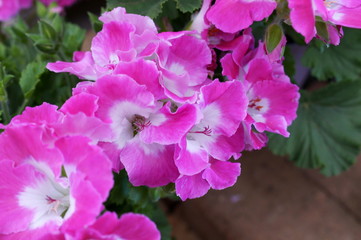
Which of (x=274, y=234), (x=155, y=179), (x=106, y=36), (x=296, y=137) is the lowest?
(x=274, y=234)

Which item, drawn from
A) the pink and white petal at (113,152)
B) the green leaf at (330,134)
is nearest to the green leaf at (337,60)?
the green leaf at (330,134)

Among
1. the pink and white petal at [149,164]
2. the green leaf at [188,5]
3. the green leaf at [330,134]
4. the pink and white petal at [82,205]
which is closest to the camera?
the pink and white petal at [82,205]

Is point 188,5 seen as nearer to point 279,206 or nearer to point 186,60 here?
point 186,60

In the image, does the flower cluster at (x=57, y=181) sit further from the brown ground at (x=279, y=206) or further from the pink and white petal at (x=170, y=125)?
the brown ground at (x=279, y=206)

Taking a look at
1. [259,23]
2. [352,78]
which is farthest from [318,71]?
[259,23]

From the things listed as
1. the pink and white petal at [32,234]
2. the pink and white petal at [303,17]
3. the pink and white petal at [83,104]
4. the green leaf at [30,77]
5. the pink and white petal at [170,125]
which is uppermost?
the pink and white petal at [303,17]

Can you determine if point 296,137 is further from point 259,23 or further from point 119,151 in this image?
point 119,151
